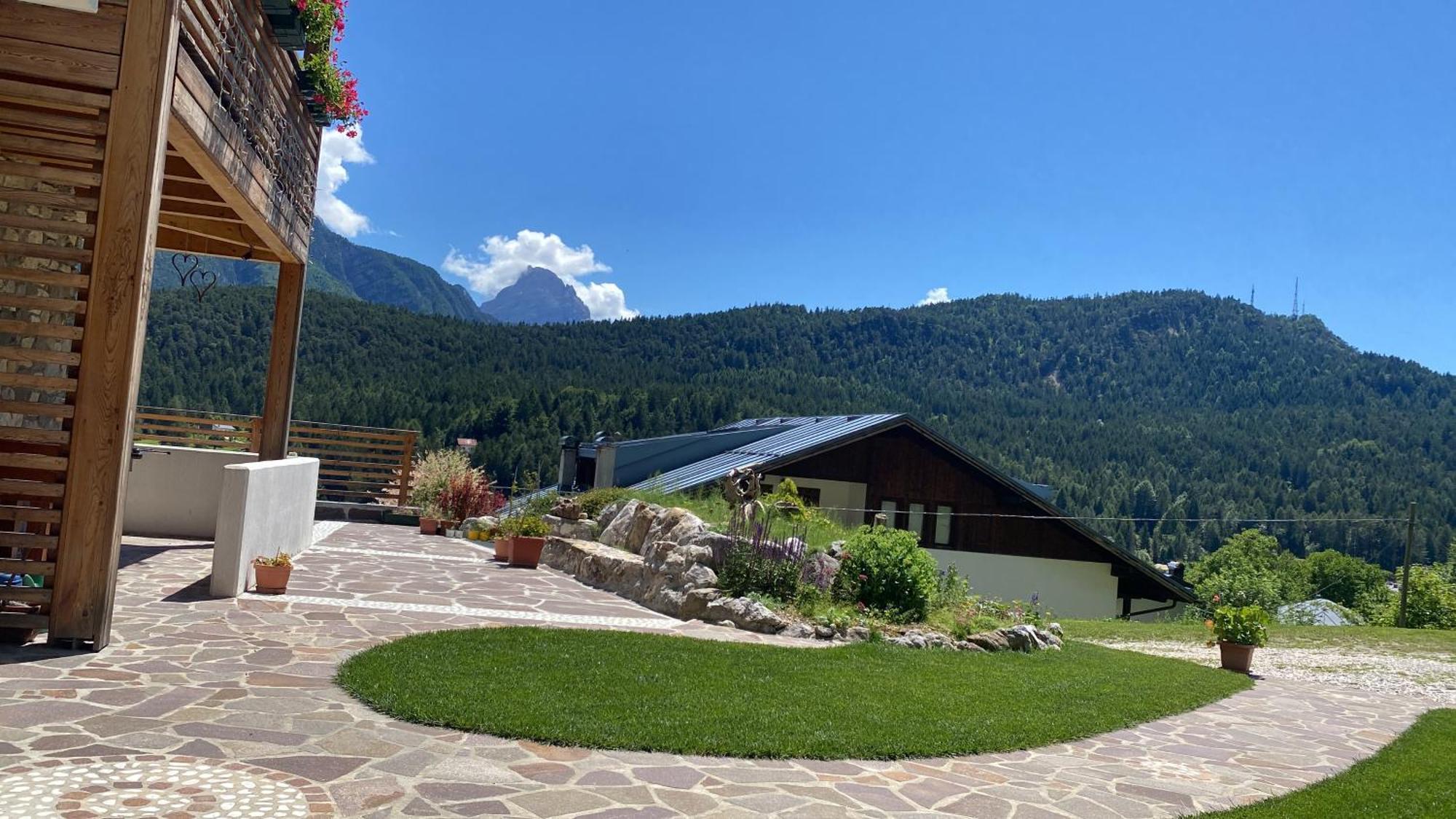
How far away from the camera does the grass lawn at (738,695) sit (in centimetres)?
523

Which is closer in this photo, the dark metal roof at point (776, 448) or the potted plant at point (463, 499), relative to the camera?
the potted plant at point (463, 499)

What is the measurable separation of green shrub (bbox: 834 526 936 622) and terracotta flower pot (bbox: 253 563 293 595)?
18.3 feet

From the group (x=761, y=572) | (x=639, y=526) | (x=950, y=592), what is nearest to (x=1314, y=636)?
(x=950, y=592)

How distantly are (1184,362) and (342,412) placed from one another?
91.2 meters

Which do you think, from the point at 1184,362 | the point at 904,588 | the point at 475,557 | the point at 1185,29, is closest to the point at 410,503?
the point at 475,557

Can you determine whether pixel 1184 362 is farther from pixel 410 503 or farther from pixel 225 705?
pixel 225 705

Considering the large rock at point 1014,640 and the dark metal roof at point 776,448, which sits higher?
the dark metal roof at point 776,448

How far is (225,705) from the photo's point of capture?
5078 mm

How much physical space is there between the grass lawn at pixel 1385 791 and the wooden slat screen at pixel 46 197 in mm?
6661

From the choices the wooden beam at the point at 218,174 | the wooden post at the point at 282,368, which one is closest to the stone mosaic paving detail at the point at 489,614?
the wooden post at the point at 282,368

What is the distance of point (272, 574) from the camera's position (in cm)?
852

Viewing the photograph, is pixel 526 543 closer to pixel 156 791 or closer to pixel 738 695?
pixel 738 695

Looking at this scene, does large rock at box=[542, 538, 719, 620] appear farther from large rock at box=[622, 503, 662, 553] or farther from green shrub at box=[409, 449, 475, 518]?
green shrub at box=[409, 449, 475, 518]

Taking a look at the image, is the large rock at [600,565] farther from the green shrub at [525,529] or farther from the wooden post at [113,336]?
the wooden post at [113,336]
